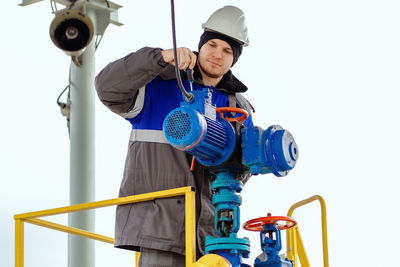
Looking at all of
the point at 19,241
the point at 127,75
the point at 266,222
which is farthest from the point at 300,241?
the point at 19,241

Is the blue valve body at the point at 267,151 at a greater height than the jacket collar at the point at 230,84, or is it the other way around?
the jacket collar at the point at 230,84

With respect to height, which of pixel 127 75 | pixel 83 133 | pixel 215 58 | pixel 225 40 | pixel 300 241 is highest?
pixel 83 133

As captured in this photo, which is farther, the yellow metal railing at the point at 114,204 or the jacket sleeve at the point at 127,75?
the jacket sleeve at the point at 127,75

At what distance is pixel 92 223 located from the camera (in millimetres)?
6242

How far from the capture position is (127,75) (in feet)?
9.28

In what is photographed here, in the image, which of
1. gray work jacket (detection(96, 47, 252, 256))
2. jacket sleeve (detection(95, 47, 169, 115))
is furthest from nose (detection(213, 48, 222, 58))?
jacket sleeve (detection(95, 47, 169, 115))

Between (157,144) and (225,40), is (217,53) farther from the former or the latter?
(157,144)

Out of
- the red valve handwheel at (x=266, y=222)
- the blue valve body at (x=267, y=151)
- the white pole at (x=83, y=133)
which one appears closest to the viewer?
the blue valve body at (x=267, y=151)

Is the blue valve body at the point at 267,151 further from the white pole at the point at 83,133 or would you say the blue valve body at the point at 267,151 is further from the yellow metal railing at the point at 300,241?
the white pole at the point at 83,133

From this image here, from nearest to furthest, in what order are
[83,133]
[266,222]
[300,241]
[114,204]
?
1. [266,222]
2. [114,204]
3. [300,241]
4. [83,133]

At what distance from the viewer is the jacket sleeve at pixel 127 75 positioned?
2.78 meters

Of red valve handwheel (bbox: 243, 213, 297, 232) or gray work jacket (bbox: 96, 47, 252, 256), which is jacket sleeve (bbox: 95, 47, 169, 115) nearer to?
gray work jacket (bbox: 96, 47, 252, 256)

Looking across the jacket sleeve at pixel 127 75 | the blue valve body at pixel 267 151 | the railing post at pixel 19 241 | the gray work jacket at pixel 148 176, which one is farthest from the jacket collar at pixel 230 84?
the railing post at pixel 19 241

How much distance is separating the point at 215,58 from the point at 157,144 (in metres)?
0.56
